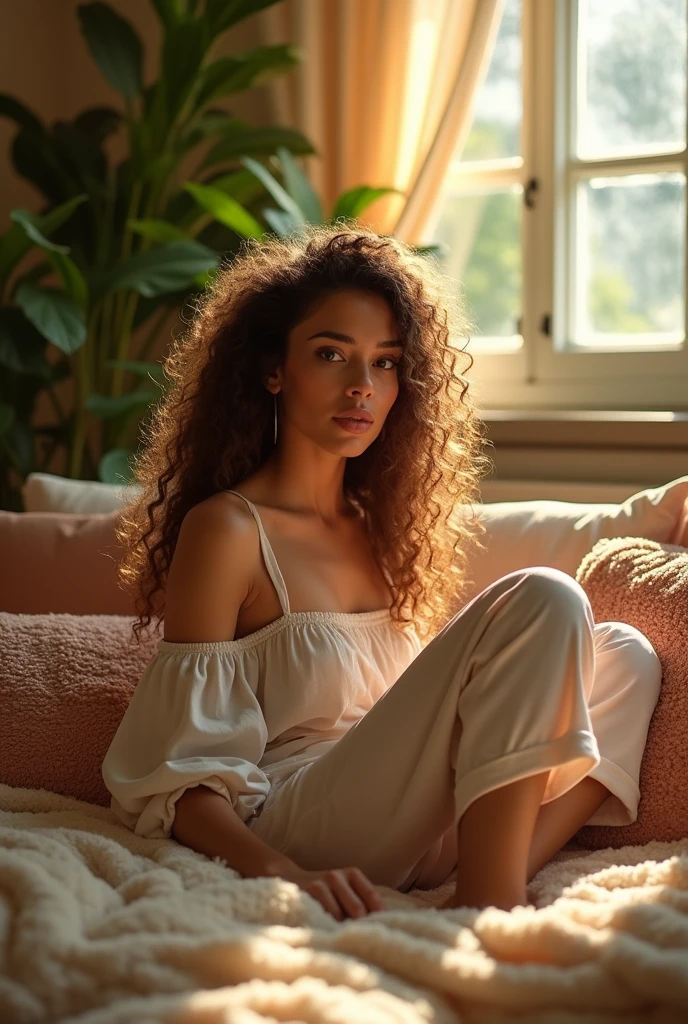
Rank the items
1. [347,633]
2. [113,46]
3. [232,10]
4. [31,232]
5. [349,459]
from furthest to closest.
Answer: [113,46] → [232,10] → [31,232] → [349,459] → [347,633]

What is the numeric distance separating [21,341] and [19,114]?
638mm

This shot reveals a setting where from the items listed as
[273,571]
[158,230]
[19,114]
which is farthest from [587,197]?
[273,571]

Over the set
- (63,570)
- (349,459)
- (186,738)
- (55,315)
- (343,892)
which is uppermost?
(55,315)

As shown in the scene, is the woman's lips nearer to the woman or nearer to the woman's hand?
the woman

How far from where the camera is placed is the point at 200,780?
139cm

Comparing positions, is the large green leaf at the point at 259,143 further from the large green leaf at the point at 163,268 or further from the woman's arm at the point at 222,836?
the woman's arm at the point at 222,836

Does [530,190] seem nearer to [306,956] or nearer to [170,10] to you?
[170,10]

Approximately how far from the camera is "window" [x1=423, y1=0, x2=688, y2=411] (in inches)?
107

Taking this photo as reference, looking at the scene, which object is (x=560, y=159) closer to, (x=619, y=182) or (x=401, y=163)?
(x=619, y=182)

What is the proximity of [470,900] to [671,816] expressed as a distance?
35 centimetres

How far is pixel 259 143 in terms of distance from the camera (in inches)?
109

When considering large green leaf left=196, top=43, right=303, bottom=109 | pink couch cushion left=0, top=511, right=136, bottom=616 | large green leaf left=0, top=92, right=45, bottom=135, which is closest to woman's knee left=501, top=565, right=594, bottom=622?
pink couch cushion left=0, top=511, right=136, bottom=616

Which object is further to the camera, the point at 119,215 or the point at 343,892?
the point at 119,215

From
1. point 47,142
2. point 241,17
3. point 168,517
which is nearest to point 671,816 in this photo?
point 168,517
